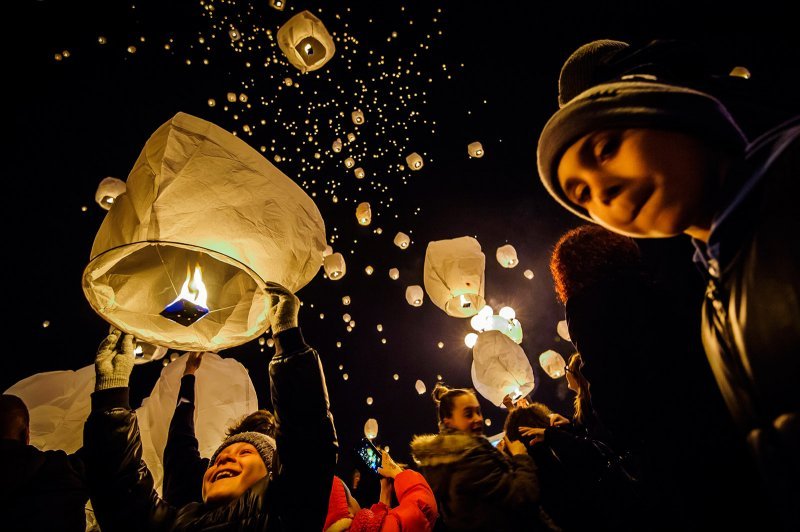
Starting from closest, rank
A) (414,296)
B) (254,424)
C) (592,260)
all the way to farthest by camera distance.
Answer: (592,260) < (254,424) < (414,296)

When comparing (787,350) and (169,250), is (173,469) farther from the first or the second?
(787,350)

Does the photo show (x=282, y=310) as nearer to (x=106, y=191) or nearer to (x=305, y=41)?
(x=305, y=41)

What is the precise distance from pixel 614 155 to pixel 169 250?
2.19 metres

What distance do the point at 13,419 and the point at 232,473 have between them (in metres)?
1.80

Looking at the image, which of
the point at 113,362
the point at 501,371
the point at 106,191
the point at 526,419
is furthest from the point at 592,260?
the point at 106,191

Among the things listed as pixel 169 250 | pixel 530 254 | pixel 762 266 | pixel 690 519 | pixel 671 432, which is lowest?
pixel 530 254

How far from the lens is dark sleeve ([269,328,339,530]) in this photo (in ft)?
5.50

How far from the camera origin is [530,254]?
10.8 m

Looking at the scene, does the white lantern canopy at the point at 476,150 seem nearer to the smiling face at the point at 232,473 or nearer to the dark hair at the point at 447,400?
the dark hair at the point at 447,400

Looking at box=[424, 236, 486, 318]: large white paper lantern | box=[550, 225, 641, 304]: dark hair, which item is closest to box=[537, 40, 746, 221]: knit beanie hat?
box=[550, 225, 641, 304]: dark hair

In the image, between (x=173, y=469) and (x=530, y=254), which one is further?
(x=530, y=254)

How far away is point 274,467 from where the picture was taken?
182 cm

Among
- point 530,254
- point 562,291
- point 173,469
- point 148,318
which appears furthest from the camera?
point 530,254

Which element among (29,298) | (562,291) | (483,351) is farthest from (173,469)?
(29,298)
